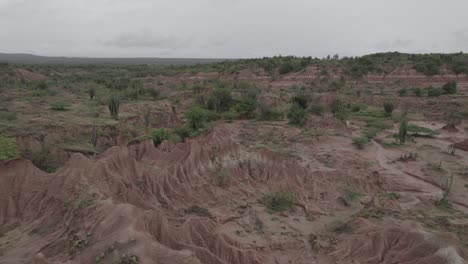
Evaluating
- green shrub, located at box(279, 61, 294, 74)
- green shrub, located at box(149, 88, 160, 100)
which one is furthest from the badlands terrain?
green shrub, located at box(279, 61, 294, 74)

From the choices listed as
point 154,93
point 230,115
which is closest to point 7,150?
point 230,115

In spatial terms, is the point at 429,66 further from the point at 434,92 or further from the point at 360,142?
the point at 360,142

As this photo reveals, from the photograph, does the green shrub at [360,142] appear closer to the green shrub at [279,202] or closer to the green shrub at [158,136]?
the green shrub at [279,202]

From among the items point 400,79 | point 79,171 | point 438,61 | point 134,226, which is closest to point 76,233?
point 134,226

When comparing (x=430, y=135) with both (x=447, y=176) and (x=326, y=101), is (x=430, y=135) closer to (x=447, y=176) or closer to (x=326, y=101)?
(x=447, y=176)

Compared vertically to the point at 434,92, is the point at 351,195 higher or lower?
lower

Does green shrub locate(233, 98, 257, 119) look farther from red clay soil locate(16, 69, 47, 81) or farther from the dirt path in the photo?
red clay soil locate(16, 69, 47, 81)
